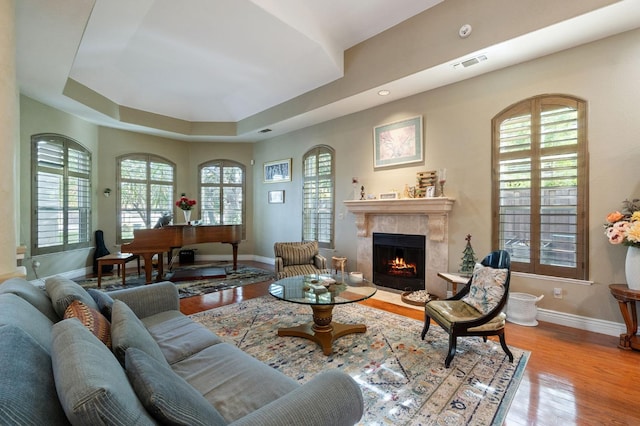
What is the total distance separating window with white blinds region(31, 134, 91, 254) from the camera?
509 cm

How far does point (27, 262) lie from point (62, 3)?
→ 4266 mm

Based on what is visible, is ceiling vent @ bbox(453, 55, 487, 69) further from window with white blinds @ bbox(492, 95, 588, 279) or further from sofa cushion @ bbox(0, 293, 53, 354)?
sofa cushion @ bbox(0, 293, 53, 354)

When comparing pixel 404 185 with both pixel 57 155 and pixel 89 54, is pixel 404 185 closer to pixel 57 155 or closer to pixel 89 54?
pixel 89 54

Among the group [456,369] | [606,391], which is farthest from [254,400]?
[606,391]

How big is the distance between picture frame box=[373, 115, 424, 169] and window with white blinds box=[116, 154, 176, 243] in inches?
213

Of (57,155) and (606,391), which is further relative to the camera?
(57,155)

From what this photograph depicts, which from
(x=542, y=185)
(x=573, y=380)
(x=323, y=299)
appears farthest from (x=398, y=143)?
(x=573, y=380)

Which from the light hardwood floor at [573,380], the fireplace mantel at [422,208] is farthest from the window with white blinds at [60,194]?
the light hardwood floor at [573,380]

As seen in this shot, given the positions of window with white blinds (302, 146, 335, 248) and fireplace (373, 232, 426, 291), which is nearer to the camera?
fireplace (373, 232, 426, 291)

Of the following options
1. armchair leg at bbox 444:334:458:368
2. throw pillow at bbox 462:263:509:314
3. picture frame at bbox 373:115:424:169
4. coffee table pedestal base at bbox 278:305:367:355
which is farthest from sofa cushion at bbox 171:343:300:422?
picture frame at bbox 373:115:424:169

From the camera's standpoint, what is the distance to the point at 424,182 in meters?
4.57

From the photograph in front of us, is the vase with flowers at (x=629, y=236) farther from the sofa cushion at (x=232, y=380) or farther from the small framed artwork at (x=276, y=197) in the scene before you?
the small framed artwork at (x=276, y=197)

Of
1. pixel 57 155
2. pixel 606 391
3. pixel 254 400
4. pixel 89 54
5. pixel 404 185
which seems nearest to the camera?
pixel 254 400

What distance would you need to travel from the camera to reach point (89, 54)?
4496 millimetres
